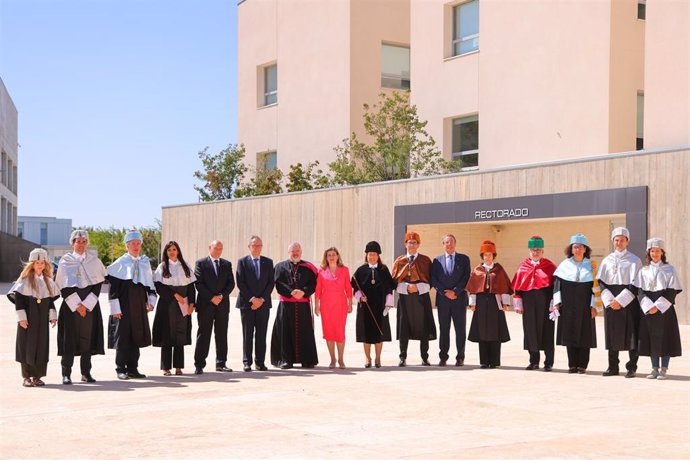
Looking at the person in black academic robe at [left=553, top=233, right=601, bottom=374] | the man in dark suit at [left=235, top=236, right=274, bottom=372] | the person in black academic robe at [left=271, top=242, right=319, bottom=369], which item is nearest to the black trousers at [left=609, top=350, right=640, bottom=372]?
the person in black academic robe at [left=553, top=233, right=601, bottom=374]

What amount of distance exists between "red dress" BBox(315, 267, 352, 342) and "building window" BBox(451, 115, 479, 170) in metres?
17.6

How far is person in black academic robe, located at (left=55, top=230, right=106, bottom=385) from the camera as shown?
11.9 meters

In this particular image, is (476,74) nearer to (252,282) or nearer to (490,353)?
(490,353)

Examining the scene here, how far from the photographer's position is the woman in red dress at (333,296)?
13.6m

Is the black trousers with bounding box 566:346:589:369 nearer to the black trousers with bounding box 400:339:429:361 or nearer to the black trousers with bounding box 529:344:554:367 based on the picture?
the black trousers with bounding box 529:344:554:367

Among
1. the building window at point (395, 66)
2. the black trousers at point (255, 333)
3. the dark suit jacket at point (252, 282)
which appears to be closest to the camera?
the black trousers at point (255, 333)

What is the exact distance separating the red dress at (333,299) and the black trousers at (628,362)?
11.7ft

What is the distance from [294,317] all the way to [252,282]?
30.1 inches

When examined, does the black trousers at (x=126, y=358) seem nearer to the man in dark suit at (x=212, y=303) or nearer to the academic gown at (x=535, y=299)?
the man in dark suit at (x=212, y=303)

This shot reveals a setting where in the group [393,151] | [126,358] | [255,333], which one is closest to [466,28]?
[393,151]

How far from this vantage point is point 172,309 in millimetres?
12812

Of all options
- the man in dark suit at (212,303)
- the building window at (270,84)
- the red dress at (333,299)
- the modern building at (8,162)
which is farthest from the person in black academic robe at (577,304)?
the modern building at (8,162)

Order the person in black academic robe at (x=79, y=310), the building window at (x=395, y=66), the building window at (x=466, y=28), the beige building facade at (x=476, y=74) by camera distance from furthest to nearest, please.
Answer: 1. the building window at (x=395, y=66)
2. the building window at (x=466, y=28)
3. the beige building facade at (x=476, y=74)
4. the person in black academic robe at (x=79, y=310)

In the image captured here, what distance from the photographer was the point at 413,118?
105 ft
